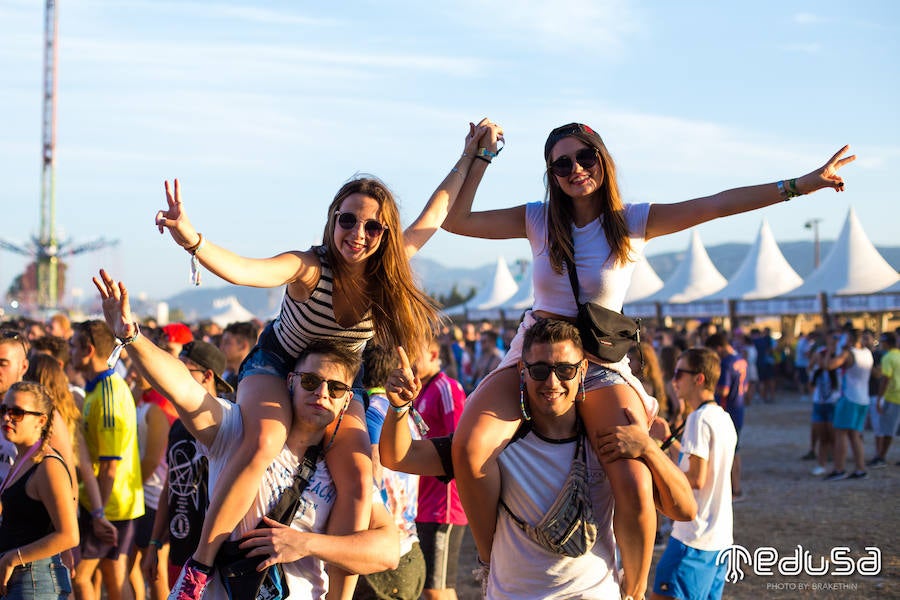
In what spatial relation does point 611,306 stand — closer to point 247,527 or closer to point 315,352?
point 315,352

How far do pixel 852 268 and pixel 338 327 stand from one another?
93.0 ft

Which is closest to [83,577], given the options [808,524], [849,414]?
[808,524]

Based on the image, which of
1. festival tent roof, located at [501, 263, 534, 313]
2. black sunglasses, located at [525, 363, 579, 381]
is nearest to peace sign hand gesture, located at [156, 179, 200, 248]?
black sunglasses, located at [525, 363, 579, 381]

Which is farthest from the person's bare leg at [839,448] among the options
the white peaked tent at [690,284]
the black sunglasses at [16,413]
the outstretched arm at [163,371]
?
the white peaked tent at [690,284]

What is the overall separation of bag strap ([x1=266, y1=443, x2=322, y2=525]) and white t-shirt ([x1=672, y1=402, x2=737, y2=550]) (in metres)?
2.54

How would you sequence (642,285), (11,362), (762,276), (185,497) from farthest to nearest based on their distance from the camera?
(642,285), (762,276), (11,362), (185,497)

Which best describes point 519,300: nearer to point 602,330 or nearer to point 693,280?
point 693,280

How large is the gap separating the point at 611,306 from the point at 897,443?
16.0 meters

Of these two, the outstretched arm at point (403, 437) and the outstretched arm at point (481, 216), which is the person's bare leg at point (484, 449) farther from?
the outstretched arm at point (481, 216)

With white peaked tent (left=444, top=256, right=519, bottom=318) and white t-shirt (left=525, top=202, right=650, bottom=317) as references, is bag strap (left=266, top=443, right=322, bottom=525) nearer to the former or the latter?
white t-shirt (left=525, top=202, right=650, bottom=317)

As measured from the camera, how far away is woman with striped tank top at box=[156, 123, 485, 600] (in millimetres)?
3770

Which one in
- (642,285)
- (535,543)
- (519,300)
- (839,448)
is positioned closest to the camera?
(535,543)

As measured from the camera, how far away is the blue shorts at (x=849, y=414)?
522 inches

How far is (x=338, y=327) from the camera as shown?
13.3 feet
